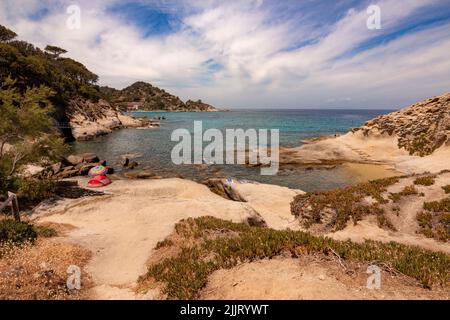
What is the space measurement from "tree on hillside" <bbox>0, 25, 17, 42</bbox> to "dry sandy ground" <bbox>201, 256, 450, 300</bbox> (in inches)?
3995

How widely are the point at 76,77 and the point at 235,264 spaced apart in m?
138

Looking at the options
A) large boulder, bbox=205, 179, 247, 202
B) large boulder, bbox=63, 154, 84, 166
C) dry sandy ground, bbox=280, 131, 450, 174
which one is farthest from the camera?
Result: large boulder, bbox=63, 154, 84, 166

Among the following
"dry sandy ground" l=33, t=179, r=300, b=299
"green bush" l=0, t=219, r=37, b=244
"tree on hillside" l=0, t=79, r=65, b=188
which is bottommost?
"dry sandy ground" l=33, t=179, r=300, b=299

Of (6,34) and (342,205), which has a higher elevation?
(6,34)

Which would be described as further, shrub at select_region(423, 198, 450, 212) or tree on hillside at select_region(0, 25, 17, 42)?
tree on hillside at select_region(0, 25, 17, 42)

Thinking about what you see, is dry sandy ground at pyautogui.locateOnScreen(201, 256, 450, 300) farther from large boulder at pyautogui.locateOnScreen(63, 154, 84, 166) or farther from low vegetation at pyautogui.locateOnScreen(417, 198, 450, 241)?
large boulder at pyautogui.locateOnScreen(63, 154, 84, 166)

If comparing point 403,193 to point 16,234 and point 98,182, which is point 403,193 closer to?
point 16,234

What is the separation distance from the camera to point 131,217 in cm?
1870

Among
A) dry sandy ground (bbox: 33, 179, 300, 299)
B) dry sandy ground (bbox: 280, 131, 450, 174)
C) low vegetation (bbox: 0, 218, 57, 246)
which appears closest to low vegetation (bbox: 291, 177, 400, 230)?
dry sandy ground (bbox: 33, 179, 300, 299)

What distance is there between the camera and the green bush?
10.0m

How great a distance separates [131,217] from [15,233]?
8525mm

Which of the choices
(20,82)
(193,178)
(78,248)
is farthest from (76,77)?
(78,248)

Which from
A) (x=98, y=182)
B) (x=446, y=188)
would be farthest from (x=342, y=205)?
(x=98, y=182)
